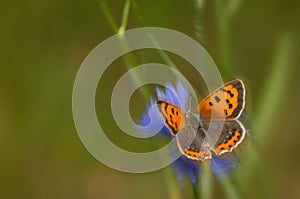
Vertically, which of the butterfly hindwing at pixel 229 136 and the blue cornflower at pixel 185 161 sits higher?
the blue cornflower at pixel 185 161

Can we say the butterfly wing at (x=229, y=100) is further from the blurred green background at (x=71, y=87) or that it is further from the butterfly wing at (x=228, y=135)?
the blurred green background at (x=71, y=87)

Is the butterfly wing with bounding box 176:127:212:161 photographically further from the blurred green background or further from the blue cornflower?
the blurred green background

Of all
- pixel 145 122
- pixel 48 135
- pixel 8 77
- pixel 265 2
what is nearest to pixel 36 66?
pixel 8 77

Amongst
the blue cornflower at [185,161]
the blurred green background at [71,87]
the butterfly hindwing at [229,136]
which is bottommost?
the butterfly hindwing at [229,136]

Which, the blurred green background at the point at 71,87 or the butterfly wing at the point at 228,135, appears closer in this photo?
the butterfly wing at the point at 228,135

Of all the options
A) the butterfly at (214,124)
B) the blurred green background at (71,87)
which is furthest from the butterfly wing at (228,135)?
the blurred green background at (71,87)

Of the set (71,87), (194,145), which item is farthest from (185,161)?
(71,87)

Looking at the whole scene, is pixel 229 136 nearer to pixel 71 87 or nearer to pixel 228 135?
pixel 228 135
